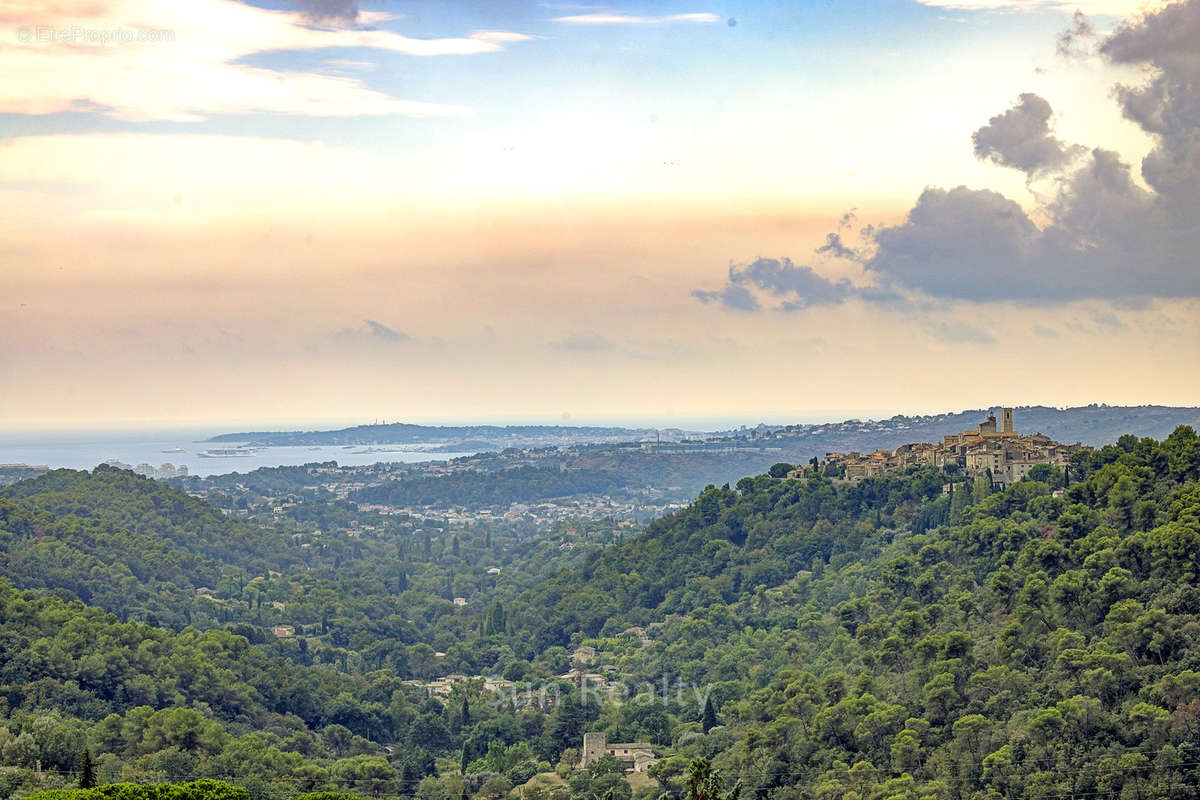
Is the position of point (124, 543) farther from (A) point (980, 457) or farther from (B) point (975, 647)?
(B) point (975, 647)

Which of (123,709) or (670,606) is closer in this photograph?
(123,709)

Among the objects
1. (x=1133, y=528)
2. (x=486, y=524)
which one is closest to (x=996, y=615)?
(x=1133, y=528)

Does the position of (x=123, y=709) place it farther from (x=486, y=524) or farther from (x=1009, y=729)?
(x=486, y=524)

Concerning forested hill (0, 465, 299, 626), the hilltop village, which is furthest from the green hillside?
forested hill (0, 465, 299, 626)

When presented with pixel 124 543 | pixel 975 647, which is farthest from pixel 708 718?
pixel 124 543

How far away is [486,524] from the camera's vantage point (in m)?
94.6

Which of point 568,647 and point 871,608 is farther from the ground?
point 871,608

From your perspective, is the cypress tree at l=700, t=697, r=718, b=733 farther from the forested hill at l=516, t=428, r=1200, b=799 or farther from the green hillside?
the forested hill at l=516, t=428, r=1200, b=799

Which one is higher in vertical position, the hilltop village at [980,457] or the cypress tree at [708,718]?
the hilltop village at [980,457]

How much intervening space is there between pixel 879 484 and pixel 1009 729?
875 inches

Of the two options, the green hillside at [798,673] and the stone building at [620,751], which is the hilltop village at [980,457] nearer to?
the green hillside at [798,673]

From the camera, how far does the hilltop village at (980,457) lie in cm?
4019

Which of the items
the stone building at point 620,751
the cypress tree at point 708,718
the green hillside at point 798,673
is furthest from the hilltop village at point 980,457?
the stone building at point 620,751

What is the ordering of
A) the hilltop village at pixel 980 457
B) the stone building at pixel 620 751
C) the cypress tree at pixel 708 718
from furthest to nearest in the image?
1. the hilltop village at pixel 980 457
2. the cypress tree at pixel 708 718
3. the stone building at pixel 620 751
